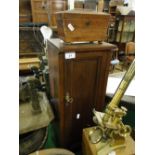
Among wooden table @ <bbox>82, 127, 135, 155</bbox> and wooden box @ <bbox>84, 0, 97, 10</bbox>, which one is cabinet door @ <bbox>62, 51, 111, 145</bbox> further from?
wooden box @ <bbox>84, 0, 97, 10</bbox>

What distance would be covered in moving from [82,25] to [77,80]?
42cm

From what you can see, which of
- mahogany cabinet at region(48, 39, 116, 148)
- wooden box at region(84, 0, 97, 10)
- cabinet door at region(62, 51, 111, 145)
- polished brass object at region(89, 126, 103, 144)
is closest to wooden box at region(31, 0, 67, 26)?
wooden box at region(84, 0, 97, 10)

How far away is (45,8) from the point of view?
3.44m

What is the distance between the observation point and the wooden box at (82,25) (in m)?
1.05

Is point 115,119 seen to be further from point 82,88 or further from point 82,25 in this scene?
point 82,25

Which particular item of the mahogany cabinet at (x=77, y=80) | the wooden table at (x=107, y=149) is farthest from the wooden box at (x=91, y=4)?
the wooden table at (x=107, y=149)

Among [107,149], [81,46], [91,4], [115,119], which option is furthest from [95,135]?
[91,4]

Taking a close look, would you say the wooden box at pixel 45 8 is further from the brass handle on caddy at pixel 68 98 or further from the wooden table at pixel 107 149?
the wooden table at pixel 107 149

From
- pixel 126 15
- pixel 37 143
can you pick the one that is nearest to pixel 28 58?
pixel 37 143

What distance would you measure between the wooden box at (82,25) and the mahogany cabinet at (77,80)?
0.21 feet
